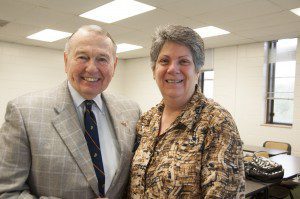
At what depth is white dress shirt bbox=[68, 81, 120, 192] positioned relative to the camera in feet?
4.62

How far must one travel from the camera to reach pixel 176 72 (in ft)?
4.84

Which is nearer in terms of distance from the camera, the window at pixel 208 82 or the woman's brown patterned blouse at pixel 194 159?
the woman's brown patterned blouse at pixel 194 159

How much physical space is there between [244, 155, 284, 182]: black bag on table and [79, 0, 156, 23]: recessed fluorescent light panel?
8.82ft

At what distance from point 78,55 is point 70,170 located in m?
0.57

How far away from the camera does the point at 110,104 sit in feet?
5.39

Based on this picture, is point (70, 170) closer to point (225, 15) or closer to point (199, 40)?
point (199, 40)

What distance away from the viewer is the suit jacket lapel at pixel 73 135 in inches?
50.8

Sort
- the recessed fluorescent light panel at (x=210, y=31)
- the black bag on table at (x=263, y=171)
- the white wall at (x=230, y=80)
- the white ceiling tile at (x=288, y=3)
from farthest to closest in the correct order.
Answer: the white wall at (x=230, y=80) → the recessed fluorescent light panel at (x=210, y=31) → the white ceiling tile at (x=288, y=3) → the black bag on table at (x=263, y=171)

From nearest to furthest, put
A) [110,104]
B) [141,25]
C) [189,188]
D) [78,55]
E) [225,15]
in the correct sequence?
[189,188]
[78,55]
[110,104]
[225,15]
[141,25]

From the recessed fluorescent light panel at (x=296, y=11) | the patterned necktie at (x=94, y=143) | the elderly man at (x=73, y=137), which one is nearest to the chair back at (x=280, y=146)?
the recessed fluorescent light panel at (x=296, y=11)

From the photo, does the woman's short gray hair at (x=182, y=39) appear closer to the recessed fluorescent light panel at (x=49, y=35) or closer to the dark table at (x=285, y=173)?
the dark table at (x=285, y=173)

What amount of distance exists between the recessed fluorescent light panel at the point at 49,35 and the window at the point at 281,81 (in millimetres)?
4717

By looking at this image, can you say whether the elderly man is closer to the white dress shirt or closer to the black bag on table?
the white dress shirt

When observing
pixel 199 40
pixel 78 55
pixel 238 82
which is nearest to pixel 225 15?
pixel 238 82
